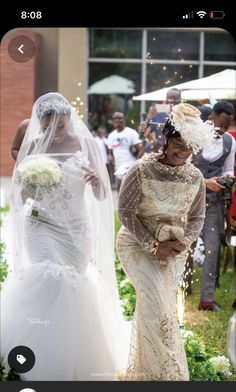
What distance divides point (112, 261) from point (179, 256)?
284mm

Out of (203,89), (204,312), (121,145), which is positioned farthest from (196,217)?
(204,312)

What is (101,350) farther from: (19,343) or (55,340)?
(19,343)

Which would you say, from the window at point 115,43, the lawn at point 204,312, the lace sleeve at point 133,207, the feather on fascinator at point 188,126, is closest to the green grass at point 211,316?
the lawn at point 204,312

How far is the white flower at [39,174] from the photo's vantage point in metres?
2.89

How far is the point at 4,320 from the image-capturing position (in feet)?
9.34

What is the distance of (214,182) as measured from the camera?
10.6ft

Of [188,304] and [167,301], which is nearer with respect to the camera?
[167,301]

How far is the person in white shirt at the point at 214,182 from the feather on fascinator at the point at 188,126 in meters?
0.09

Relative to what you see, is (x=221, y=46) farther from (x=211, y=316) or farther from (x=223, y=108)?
(x=211, y=316)

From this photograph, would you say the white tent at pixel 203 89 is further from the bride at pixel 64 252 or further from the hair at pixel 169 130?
the bride at pixel 64 252

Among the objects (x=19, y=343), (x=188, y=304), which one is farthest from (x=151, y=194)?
(x=19, y=343)

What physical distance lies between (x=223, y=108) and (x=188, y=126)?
209mm
